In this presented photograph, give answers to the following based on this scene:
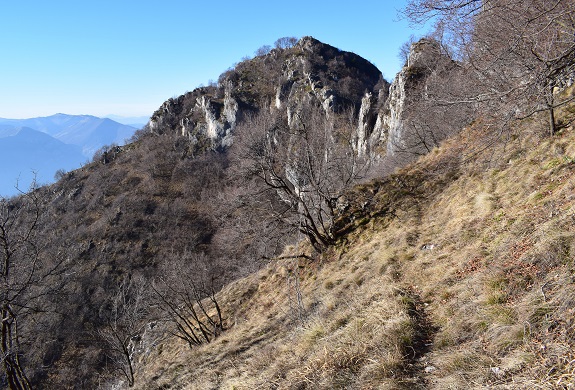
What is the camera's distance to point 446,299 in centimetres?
492

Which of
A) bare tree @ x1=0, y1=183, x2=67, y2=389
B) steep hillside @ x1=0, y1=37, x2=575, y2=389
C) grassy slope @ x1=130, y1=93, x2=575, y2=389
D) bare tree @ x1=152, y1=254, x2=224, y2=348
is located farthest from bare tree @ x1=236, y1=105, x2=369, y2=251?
bare tree @ x1=152, y1=254, x2=224, y2=348

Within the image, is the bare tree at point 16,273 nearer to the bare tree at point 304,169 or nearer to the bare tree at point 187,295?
the bare tree at point 304,169

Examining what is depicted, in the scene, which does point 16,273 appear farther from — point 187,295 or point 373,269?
point 373,269

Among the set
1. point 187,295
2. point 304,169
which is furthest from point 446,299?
point 187,295

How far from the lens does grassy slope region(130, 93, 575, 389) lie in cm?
330

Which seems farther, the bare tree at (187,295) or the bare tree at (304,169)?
the bare tree at (187,295)

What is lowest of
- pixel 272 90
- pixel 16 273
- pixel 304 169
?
pixel 16 273

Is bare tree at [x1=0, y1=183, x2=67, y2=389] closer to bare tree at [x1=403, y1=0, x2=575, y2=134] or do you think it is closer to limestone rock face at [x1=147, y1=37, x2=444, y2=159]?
bare tree at [x1=403, y1=0, x2=575, y2=134]

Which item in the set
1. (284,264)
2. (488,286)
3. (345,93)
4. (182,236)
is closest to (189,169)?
(182,236)

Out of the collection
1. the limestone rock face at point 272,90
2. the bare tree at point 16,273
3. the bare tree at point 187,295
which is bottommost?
the bare tree at point 187,295

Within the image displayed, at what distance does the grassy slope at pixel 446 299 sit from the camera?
330 centimetres

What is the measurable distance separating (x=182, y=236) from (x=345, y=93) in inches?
1477

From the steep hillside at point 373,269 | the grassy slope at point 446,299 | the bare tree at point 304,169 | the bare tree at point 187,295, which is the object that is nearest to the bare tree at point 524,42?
the steep hillside at point 373,269

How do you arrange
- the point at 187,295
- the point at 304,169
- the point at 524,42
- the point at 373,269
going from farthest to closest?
1. the point at 187,295
2. the point at 304,169
3. the point at 373,269
4. the point at 524,42
